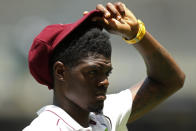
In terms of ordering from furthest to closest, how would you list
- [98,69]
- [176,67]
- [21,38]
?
[21,38]
[176,67]
[98,69]

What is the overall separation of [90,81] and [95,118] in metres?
0.33

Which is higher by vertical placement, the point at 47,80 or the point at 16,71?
the point at 47,80

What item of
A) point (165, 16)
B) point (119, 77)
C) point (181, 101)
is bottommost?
point (181, 101)

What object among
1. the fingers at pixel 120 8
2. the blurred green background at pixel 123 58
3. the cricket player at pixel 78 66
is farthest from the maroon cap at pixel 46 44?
the blurred green background at pixel 123 58

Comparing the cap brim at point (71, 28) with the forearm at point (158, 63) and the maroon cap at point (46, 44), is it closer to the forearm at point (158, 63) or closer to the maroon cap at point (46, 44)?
the maroon cap at point (46, 44)

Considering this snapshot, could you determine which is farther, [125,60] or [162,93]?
[125,60]

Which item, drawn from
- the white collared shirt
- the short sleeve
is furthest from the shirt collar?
the short sleeve

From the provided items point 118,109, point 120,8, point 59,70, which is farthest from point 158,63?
point 59,70

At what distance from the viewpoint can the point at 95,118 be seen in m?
3.02

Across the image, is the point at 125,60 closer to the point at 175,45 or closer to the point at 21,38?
the point at 175,45

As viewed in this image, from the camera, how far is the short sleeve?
123 inches

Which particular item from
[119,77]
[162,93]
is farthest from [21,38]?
[162,93]

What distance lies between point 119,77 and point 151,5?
1.40 metres

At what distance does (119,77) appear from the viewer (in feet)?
30.7
